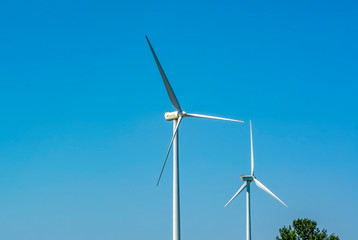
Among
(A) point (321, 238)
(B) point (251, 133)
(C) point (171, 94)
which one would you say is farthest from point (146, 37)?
(A) point (321, 238)

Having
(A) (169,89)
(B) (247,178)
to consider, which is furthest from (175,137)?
(B) (247,178)

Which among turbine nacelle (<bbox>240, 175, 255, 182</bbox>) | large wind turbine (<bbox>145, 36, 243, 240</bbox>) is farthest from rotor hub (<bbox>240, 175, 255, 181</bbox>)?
large wind turbine (<bbox>145, 36, 243, 240</bbox>)

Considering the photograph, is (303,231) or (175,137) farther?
(303,231)

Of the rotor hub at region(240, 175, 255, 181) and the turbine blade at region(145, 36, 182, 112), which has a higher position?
the rotor hub at region(240, 175, 255, 181)

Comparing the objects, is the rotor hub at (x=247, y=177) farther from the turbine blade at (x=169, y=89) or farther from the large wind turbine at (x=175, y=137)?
the turbine blade at (x=169, y=89)

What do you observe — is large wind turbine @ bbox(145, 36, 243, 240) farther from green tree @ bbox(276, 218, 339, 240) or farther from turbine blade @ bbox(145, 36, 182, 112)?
green tree @ bbox(276, 218, 339, 240)

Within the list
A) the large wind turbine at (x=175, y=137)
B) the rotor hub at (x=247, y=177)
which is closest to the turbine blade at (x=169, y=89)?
the large wind turbine at (x=175, y=137)

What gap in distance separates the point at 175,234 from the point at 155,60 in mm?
18807

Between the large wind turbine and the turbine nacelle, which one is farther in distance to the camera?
the turbine nacelle

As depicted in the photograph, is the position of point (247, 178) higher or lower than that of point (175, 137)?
A: higher

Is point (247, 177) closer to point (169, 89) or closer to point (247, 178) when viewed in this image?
point (247, 178)

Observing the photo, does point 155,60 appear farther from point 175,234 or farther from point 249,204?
point 249,204

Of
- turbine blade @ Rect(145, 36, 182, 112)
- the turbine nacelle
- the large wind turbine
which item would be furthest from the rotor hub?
turbine blade @ Rect(145, 36, 182, 112)

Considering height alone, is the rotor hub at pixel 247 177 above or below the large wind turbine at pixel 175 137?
above
